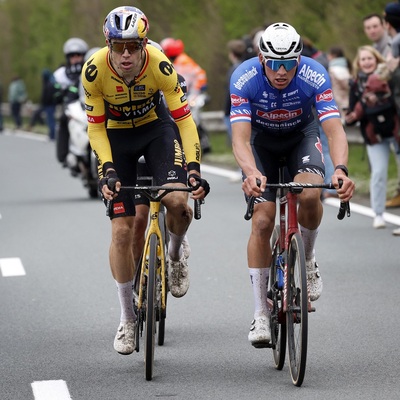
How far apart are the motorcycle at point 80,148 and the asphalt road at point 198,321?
6.34ft

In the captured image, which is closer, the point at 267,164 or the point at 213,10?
the point at 267,164

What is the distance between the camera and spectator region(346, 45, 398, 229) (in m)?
13.3

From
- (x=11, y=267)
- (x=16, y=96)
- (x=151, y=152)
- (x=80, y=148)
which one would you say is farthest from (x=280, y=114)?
(x=16, y=96)

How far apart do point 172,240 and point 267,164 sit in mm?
820

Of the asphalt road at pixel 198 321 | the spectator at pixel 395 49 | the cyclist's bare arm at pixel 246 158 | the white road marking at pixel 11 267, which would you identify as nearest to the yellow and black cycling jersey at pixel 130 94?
the cyclist's bare arm at pixel 246 158

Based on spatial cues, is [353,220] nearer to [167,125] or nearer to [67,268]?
[67,268]

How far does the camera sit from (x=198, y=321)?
9070 mm

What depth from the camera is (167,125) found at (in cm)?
825

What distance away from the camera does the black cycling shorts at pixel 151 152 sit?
26.3 feet

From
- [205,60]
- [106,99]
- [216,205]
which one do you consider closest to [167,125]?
[106,99]

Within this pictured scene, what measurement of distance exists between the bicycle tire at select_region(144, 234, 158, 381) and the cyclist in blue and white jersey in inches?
25.8

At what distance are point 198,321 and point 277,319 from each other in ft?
5.45

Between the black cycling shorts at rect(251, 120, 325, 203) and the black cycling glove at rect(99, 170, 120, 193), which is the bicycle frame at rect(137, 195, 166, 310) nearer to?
the black cycling glove at rect(99, 170, 120, 193)

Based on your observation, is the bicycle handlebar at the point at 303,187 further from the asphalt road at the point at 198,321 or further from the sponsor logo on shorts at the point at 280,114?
the asphalt road at the point at 198,321
